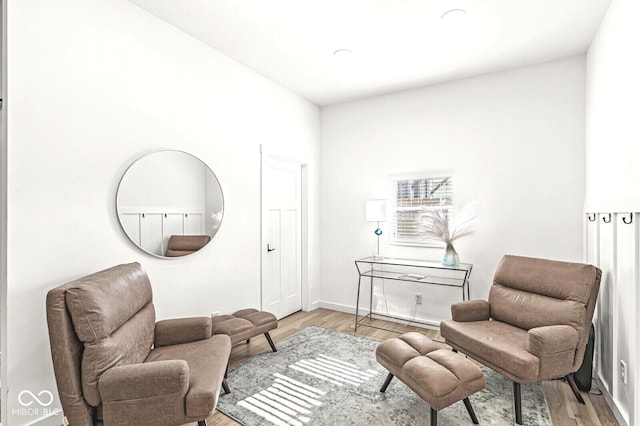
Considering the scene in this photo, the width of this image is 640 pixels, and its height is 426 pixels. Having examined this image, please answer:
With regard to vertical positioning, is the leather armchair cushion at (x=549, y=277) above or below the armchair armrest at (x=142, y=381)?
above

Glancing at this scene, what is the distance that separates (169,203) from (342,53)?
2101 millimetres

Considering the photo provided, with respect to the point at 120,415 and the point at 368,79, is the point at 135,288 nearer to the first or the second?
the point at 120,415

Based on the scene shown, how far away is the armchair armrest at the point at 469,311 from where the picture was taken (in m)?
2.74

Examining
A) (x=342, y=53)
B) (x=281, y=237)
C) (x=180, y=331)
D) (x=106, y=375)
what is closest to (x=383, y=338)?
(x=281, y=237)

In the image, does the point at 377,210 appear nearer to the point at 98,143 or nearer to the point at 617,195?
the point at 617,195

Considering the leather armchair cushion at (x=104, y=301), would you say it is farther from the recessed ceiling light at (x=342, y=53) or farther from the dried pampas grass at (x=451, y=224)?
the dried pampas grass at (x=451, y=224)

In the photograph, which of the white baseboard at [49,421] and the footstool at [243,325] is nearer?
the white baseboard at [49,421]

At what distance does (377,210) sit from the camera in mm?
3836

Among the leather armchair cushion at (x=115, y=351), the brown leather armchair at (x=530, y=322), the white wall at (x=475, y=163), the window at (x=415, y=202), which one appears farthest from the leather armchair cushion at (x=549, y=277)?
the leather armchair cushion at (x=115, y=351)

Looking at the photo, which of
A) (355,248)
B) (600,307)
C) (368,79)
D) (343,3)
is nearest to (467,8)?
(343,3)

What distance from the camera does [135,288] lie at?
6.80ft

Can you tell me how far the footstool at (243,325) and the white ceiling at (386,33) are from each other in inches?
97.8

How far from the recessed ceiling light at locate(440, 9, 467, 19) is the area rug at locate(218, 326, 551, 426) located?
9.31 ft

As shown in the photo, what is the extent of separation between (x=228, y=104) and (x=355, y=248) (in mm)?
2353
